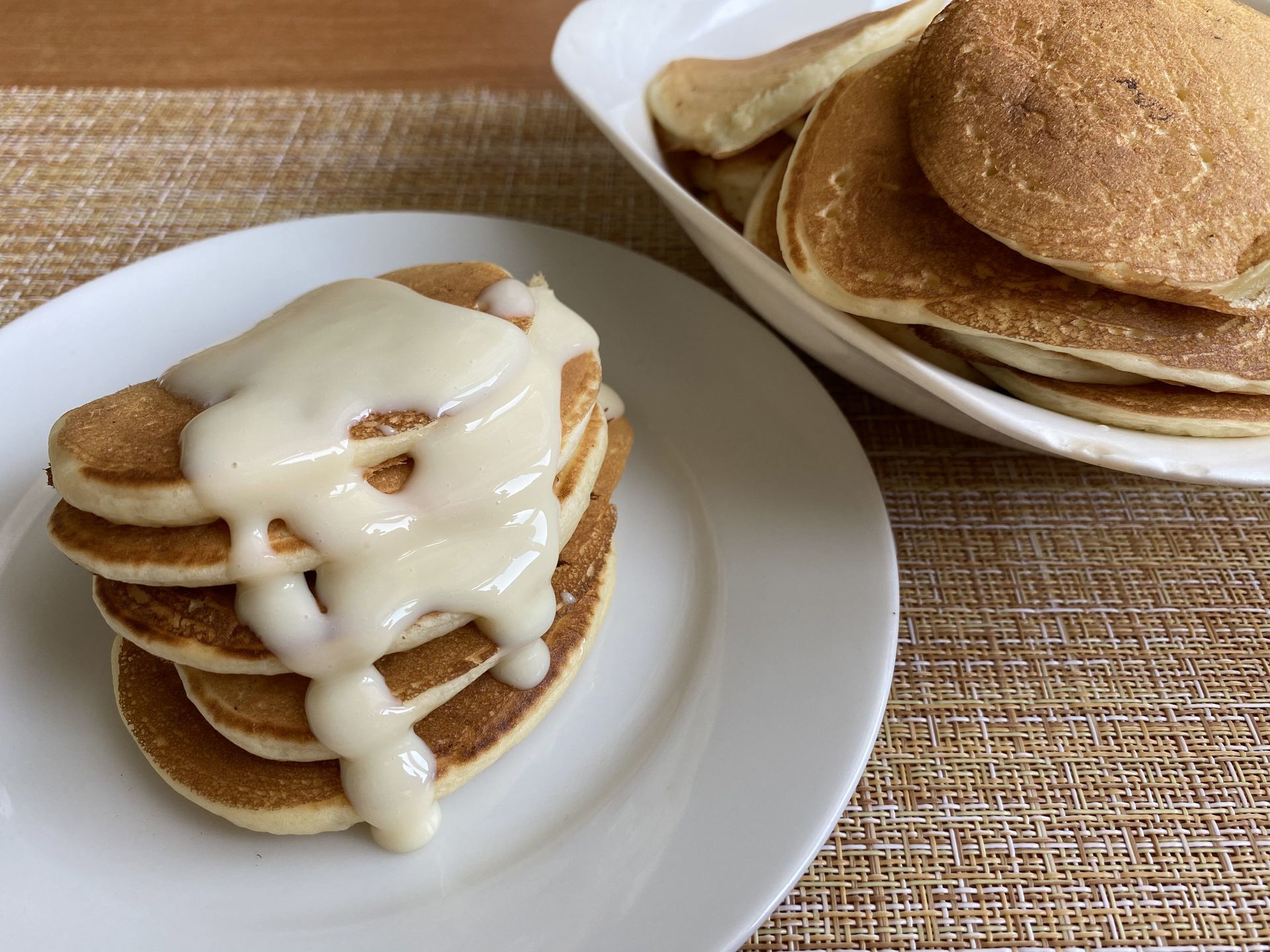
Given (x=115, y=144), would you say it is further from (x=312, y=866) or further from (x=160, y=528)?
(x=312, y=866)

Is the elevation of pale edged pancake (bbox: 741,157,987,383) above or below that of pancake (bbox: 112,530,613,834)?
above

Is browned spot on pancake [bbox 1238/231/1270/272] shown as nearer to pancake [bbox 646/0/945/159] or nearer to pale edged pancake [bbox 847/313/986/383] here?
pale edged pancake [bbox 847/313/986/383]

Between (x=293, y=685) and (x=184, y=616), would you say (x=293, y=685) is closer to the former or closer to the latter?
(x=293, y=685)

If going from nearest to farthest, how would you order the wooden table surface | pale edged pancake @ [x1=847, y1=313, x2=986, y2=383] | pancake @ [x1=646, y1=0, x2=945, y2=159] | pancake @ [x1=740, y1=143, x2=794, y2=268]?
1. pale edged pancake @ [x1=847, y1=313, x2=986, y2=383]
2. pancake @ [x1=740, y1=143, x2=794, y2=268]
3. pancake @ [x1=646, y1=0, x2=945, y2=159]
4. the wooden table surface

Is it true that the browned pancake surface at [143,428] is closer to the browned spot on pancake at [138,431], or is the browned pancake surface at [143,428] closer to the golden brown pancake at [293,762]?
the browned spot on pancake at [138,431]

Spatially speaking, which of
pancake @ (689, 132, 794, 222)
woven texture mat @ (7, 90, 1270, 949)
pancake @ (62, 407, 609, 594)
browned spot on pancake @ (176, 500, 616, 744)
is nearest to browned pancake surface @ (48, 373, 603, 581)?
pancake @ (62, 407, 609, 594)

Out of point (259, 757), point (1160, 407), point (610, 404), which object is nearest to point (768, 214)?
point (610, 404)

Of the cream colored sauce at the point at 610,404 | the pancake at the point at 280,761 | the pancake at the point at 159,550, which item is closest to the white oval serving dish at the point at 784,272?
the cream colored sauce at the point at 610,404
